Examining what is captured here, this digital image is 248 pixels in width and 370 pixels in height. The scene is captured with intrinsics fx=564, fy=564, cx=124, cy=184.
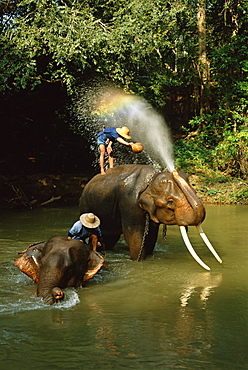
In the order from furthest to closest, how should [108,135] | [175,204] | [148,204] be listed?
[108,135]
[148,204]
[175,204]

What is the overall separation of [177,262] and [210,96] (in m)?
13.7

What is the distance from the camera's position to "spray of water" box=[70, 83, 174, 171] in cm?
1773

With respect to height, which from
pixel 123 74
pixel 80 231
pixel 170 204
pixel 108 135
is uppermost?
pixel 123 74

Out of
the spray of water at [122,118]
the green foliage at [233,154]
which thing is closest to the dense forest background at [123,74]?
the green foliage at [233,154]

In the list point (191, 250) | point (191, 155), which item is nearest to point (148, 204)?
point (191, 250)

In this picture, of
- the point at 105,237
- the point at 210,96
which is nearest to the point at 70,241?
the point at 105,237

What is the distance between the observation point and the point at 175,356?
4883 mm

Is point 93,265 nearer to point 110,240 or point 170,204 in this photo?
point 170,204

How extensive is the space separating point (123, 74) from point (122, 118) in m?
2.71

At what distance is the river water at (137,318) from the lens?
486cm

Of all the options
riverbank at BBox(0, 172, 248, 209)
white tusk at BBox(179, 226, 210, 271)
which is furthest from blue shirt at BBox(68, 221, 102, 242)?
riverbank at BBox(0, 172, 248, 209)

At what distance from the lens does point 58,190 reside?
57.2ft

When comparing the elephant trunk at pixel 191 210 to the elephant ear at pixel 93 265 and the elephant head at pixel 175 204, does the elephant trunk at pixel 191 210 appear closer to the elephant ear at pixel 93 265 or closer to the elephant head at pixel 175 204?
the elephant head at pixel 175 204

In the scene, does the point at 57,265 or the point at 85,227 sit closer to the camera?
the point at 57,265
